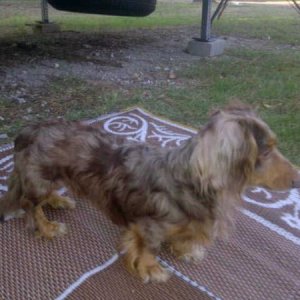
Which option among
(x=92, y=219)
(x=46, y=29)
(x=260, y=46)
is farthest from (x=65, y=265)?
(x=46, y=29)

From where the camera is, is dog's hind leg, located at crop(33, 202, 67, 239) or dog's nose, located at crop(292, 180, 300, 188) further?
dog's hind leg, located at crop(33, 202, 67, 239)

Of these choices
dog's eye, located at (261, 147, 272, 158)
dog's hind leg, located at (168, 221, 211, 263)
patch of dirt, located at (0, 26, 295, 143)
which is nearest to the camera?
dog's eye, located at (261, 147, 272, 158)

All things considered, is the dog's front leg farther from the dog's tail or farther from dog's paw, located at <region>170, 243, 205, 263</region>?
the dog's tail

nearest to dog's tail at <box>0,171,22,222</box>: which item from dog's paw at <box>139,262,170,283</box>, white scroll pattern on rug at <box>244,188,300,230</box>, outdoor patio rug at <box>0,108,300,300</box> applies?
outdoor patio rug at <box>0,108,300,300</box>

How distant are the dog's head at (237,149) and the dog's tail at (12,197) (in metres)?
1.35

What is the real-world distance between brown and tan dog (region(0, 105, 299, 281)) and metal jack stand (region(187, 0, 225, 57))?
4.99 meters

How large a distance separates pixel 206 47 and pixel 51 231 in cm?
518

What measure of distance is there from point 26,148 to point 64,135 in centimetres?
25

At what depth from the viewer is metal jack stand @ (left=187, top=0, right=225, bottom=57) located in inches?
282

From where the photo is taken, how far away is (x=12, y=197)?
2840mm

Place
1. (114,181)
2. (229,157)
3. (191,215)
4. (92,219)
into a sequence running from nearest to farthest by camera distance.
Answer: (229,157) < (191,215) < (114,181) < (92,219)

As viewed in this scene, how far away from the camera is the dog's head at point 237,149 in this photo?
197cm

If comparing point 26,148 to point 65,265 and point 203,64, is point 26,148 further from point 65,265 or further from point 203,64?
point 203,64

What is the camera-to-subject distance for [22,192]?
2770mm
